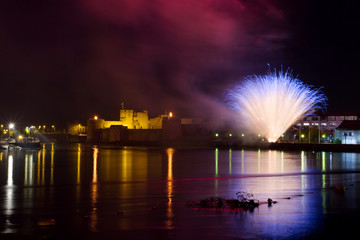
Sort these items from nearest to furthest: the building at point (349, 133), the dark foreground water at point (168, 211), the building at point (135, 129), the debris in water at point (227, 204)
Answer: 1. the dark foreground water at point (168, 211)
2. the debris in water at point (227, 204)
3. the building at point (349, 133)
4. the building at point (135, 129)

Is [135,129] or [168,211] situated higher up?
[135,129]

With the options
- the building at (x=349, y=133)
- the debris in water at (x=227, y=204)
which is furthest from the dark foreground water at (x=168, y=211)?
the building at (x=349, y=133)

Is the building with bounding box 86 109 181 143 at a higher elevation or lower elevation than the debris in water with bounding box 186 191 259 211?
higher

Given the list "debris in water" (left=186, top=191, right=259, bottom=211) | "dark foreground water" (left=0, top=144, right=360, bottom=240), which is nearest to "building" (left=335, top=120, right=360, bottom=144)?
"dark foreground water" (left=0, top=144, right=360, bottom=240)

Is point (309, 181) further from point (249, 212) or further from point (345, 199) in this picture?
point (249, 212)

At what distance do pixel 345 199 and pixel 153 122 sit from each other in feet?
222

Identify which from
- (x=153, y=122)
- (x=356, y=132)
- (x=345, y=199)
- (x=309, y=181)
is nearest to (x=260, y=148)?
(x=356, y=132)

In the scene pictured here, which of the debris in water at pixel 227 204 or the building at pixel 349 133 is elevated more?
the building at pixel 349 133

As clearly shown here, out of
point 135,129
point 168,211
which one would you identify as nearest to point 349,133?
point 135,129

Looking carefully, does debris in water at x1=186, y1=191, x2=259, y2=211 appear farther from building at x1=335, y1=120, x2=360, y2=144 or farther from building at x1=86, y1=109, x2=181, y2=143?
building at x1=86, y1=109, x2=181, y2=143

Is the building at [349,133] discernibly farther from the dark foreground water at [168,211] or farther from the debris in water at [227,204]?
the debris in water at [227,204]

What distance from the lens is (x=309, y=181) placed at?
1642 cm

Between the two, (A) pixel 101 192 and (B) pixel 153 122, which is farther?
(B) pixel 153 122

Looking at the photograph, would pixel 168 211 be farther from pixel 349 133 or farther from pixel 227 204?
pixel 349 133
